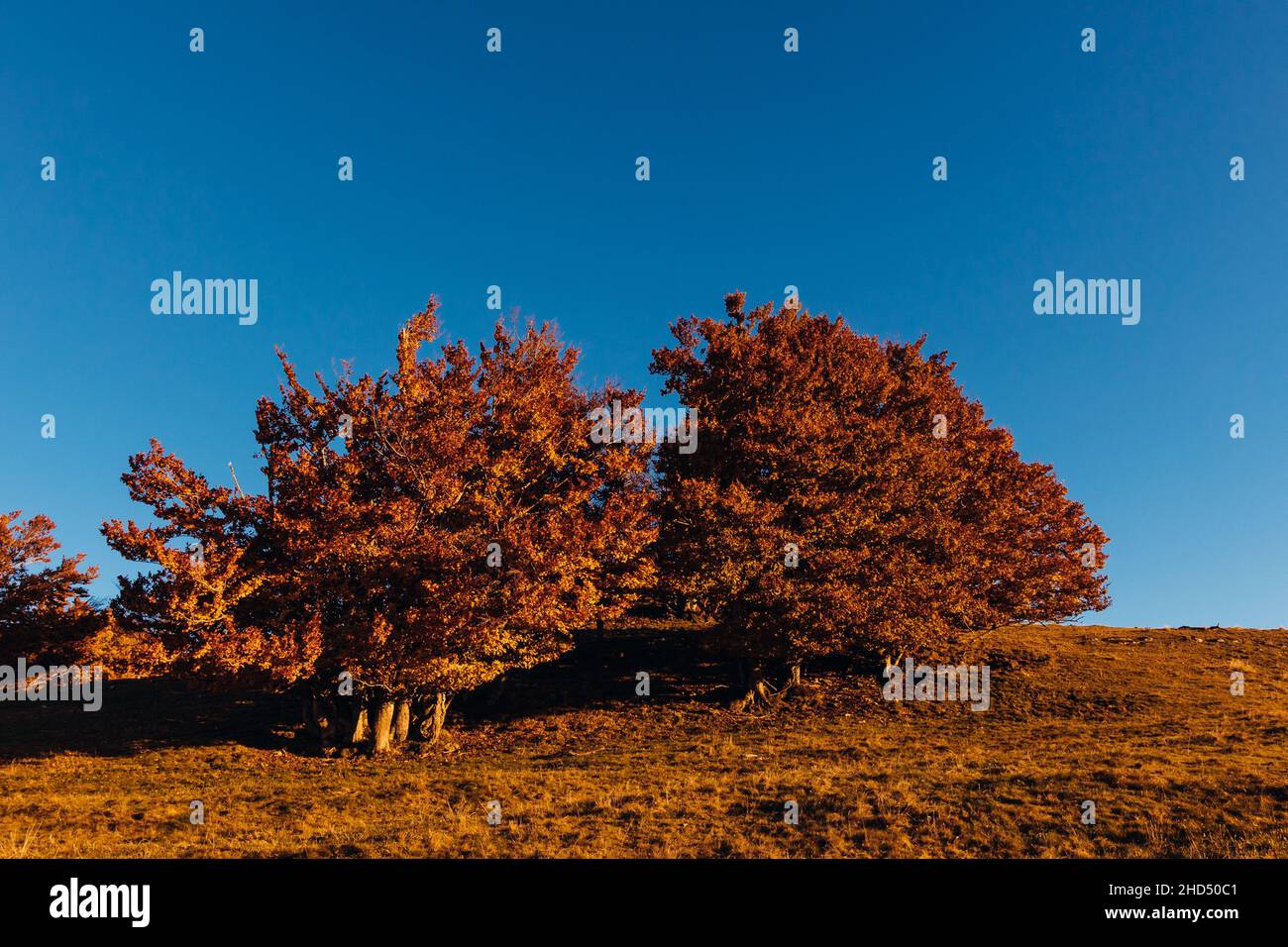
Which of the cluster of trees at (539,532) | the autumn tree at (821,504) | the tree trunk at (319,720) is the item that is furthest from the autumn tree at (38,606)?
the autumn tree at (821,504)

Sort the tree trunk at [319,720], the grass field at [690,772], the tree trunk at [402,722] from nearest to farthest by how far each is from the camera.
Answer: the grass field at [690,772], the tree trunk at [319,720], the tree trunk at [402,722]

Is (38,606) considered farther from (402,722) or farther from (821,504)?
(821,504)

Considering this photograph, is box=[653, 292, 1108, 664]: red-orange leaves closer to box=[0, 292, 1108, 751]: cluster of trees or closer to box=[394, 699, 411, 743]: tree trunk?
box=[0, 292, 1108, 751]: cluster of trees

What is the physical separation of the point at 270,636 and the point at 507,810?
33.1ft

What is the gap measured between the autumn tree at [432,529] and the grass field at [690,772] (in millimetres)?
3302

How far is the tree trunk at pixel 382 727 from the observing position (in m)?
23.9

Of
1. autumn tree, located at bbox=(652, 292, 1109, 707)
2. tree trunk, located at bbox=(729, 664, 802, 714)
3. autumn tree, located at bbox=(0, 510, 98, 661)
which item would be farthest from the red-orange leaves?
autumn tree, located at bbox=(0, 510, 98, 661)

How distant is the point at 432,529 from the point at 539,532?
3.37 metres

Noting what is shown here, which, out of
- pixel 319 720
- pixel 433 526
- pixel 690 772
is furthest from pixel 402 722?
pixel 690 772

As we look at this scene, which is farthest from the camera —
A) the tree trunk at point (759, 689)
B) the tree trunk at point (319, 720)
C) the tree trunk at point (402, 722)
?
the tree trunk at point (759, 689)

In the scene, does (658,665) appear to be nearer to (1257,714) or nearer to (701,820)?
(701,820)

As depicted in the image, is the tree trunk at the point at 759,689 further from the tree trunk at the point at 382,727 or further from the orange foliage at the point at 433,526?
the tree trunk at the point at 382,727

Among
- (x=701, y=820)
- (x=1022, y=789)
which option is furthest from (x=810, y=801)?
(x=1022, y=789)

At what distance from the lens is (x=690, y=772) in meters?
19.0
